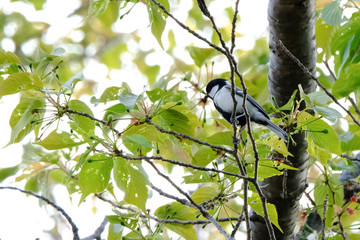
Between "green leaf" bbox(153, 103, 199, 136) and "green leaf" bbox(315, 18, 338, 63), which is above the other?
"green leaf" bbox(315, 18, 338, 63)

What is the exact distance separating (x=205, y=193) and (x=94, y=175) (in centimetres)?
45

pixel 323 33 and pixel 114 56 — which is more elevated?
pixel 114 56

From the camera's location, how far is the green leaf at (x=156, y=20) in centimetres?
156

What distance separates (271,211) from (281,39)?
752 mm

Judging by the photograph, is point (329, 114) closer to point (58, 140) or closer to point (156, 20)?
point (156, 20)

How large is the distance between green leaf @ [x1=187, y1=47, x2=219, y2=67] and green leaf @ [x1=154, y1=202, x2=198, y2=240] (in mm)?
693

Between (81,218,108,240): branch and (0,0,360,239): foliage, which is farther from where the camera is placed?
(81,218,108,240): branch

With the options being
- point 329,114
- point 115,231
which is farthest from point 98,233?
point 329,114

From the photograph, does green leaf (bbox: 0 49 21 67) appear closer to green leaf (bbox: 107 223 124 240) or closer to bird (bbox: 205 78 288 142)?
Result: green leaf (bbox: 107 223 124 240)

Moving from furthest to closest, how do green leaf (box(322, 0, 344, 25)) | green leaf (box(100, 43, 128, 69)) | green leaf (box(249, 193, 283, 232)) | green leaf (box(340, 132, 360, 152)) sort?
green leaf (box(100, 43, 128, 69)) → green leaf (box(340, 132, 360, 152)) → green leaf (box(322, 0, 344, 25)) → green leaf (box(249, 193, 283, 232))

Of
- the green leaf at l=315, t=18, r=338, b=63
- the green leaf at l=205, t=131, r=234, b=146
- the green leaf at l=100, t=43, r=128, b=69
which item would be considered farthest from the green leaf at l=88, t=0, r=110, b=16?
the green leaf at l=100, t=43, r=128, b=69

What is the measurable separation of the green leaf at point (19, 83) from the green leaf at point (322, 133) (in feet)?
3.15

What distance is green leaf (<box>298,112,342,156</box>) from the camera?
5.15 ft

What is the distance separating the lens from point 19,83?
149cm
